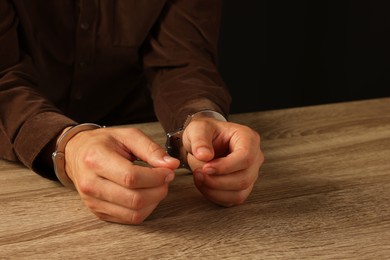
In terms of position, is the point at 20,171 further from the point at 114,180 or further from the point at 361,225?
the point at 361,225

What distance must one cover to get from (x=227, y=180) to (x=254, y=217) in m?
0.07

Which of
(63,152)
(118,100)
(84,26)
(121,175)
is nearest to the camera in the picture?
(121,175)

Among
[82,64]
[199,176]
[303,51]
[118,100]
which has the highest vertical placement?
[199,176]

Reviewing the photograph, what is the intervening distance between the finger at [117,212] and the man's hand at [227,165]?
0.31ft

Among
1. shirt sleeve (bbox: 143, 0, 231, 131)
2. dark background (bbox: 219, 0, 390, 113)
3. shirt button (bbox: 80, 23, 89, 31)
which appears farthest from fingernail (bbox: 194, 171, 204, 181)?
dark background (bbox: 219, 0, 390, 113)

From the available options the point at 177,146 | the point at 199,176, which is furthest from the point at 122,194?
the point at 177,146

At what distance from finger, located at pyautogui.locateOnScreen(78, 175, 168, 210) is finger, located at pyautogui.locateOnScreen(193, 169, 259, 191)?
0.08 m

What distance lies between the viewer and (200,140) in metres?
0.99

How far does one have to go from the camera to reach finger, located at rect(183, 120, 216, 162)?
3.16 feet

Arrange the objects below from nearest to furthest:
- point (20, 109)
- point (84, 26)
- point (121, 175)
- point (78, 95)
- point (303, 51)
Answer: point (121, 175), point (20, 109), point (84, 26), point (78, 95), point (303, 51)

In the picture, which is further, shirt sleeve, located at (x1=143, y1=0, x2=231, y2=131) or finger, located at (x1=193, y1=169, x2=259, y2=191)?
shirt sleeve, located at (x1=143, y1=0, x2=231, y2=131)

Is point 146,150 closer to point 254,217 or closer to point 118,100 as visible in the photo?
point 254,217

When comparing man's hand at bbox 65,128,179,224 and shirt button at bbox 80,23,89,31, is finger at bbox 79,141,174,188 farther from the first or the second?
shirt button at bbox 80,23,89,31

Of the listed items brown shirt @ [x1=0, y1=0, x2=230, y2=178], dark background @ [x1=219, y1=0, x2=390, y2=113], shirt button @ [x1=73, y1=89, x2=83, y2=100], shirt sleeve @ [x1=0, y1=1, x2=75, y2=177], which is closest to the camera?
shirt sleeve @ [x1=0, y1=1, x2=75, y2=177]
